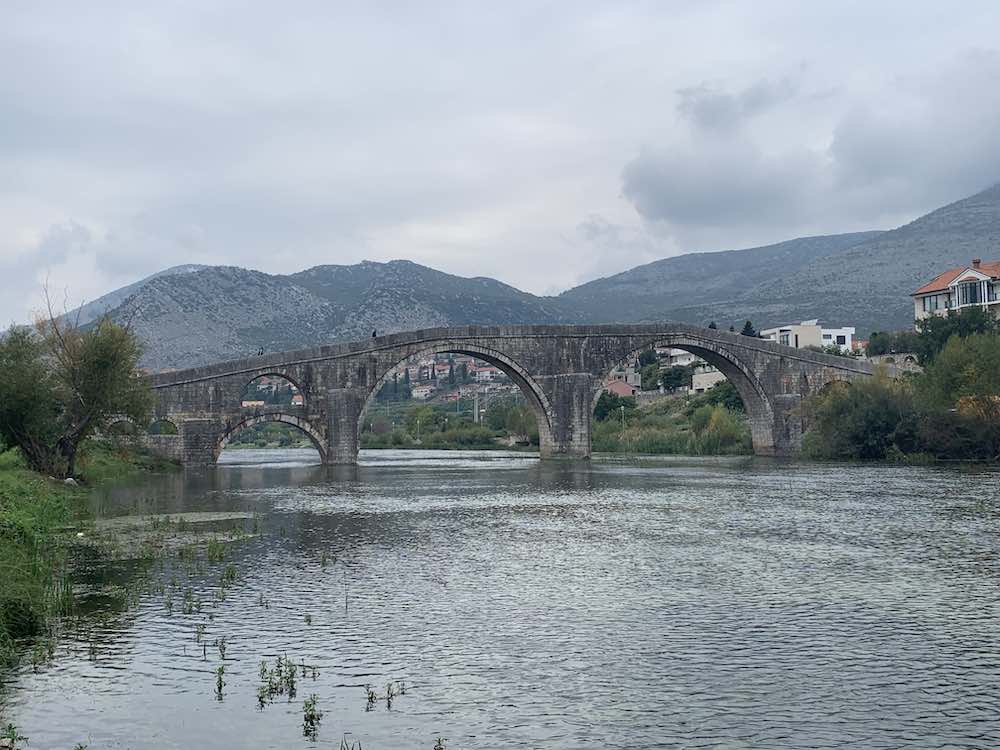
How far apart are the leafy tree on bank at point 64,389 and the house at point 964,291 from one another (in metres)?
48.8

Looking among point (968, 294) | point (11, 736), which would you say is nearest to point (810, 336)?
point (968, 294)

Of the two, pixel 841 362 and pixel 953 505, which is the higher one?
pixel 841 362

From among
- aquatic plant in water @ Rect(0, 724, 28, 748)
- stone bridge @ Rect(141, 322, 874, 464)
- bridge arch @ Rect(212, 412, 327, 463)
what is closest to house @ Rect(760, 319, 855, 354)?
stone bridge @ Rect(141, 322, 874, 464)

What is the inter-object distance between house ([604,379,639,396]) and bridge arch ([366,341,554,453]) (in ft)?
118

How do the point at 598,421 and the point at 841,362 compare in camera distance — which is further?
the point at 598,421

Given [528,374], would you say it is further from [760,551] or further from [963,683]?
[963,683]

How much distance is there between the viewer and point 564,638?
11.5 m

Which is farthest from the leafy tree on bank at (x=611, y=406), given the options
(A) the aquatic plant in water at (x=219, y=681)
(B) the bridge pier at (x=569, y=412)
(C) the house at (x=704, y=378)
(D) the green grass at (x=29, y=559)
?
(A) the aquatic plant in water at (x=219, y=681)

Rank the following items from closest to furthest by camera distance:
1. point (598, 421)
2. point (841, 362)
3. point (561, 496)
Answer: point (561, 496), point (841, 362), point (598, 421)

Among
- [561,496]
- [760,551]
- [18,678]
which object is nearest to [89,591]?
[18,678]

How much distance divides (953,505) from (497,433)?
60.5m

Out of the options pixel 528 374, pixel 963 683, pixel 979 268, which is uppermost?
pixel 979 268

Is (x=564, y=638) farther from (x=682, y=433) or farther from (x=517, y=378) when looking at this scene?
(x=682, y=433)

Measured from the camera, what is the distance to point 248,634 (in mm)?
11664
